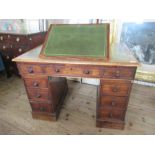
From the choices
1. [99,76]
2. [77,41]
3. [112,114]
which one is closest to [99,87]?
[99,76]

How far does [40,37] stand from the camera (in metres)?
2.59

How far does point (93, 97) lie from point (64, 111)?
569 mm

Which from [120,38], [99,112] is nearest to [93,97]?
[99,112]

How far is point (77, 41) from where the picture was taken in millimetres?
1413

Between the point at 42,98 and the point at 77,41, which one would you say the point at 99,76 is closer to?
the point at 77,41

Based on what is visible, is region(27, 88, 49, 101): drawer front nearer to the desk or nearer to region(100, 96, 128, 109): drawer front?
the desk

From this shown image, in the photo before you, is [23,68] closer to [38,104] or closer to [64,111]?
[38,104]

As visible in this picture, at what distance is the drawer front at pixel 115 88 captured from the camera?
4.54 feet

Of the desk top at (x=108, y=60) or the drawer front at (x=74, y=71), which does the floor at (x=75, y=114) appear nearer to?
the drawer front at (x=74, y=71)

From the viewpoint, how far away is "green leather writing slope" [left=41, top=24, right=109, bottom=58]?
52.5 inches

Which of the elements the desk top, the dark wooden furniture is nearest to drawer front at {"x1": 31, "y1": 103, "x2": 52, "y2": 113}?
the desk top

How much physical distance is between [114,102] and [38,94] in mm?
877

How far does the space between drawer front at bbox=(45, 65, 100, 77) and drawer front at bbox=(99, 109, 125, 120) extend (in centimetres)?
50

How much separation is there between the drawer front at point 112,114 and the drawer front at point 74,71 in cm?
50
